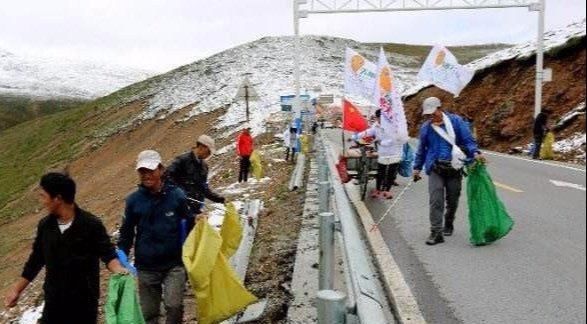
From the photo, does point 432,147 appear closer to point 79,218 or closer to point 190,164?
point 190,164

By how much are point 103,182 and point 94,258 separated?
3270cm

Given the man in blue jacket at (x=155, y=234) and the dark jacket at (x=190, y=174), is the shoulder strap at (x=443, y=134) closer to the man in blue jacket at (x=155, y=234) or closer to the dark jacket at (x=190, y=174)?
the dark jacket at (x=190, y=174)

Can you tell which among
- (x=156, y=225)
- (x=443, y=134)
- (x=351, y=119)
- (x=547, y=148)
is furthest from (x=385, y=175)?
(x=547, y=148)

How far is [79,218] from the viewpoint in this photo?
187 inches

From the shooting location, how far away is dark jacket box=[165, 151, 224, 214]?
7020 mm

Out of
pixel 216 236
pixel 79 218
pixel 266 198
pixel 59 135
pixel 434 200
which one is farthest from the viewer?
pixel 59 135

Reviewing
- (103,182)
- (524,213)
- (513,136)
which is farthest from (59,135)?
(524,213)

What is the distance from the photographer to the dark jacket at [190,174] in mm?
7020

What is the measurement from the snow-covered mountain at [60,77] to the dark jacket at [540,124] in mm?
127558

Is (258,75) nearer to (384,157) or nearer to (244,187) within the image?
(244,187)

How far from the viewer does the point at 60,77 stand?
508 feet

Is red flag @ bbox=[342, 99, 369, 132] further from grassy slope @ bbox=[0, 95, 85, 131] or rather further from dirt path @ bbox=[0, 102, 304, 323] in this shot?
grassy slope @ bbox=[0, 95, 85, 131]

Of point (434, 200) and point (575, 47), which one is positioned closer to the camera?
point (434, 200)

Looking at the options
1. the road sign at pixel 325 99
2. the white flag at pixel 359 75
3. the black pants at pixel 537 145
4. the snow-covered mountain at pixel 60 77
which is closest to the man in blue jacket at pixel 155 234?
the white flag at pixel 359 75
